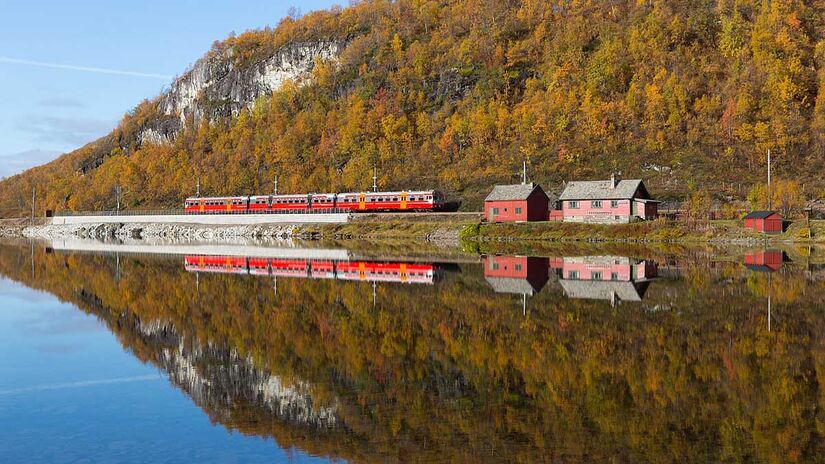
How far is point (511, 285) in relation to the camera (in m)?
32.4

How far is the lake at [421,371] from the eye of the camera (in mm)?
11727

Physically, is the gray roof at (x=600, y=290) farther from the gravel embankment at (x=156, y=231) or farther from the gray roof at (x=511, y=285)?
the gravel embankment at (x=156, y=231)

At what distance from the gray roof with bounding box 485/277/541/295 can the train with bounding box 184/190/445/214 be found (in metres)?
51.6

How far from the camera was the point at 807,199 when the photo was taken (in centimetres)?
7869

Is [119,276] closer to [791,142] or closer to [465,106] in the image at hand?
[791,142]

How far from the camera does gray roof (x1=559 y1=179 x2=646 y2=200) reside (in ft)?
237

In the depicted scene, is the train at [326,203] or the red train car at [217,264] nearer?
the red train car at [217,264]

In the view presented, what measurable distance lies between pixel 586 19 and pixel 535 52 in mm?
11868

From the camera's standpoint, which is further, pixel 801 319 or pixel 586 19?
pixel 586 19

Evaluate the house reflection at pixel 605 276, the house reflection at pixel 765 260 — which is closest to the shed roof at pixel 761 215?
the house reflection at pixel 765 260

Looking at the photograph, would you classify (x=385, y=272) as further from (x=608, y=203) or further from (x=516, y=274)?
(x=608, y=203)

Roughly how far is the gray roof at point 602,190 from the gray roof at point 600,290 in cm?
4149

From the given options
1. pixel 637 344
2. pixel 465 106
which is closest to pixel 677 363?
pixel 637 344

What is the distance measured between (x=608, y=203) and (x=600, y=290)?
4547 cm
